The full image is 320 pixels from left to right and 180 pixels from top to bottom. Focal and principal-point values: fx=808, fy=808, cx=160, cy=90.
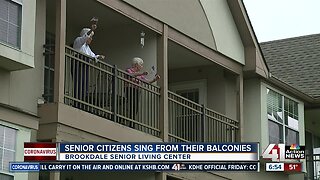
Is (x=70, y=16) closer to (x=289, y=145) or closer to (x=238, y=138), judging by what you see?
(x=238, y=138)

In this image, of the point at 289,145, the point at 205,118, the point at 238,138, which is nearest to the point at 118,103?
the point at 205,118

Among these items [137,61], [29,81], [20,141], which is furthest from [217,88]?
[20,141]

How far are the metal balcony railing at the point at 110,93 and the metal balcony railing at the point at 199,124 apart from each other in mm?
1451

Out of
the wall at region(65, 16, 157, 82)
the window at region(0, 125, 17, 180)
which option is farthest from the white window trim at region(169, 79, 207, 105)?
the window at region(0, 125, 17, 180)

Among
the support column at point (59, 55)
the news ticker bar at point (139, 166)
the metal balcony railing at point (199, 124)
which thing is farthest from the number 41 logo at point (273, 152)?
the news ticker bar at point (139, 166)

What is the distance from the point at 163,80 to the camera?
18.0 m

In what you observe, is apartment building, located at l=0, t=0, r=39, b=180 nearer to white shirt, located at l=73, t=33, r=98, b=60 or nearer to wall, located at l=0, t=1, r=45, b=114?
wall, located at l=0, t=1, r=45, b=114

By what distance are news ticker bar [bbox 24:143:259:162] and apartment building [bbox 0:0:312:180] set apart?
163 cm

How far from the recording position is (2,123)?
13453 mm

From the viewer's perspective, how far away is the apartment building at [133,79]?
14.1 m

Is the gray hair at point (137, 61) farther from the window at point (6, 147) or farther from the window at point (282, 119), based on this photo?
the window at point (282, 119)

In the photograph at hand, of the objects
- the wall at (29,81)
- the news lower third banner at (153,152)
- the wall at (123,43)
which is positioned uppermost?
the wall at (123,43)

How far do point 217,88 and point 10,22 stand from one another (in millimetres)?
9060

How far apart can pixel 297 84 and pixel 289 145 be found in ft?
12.0
